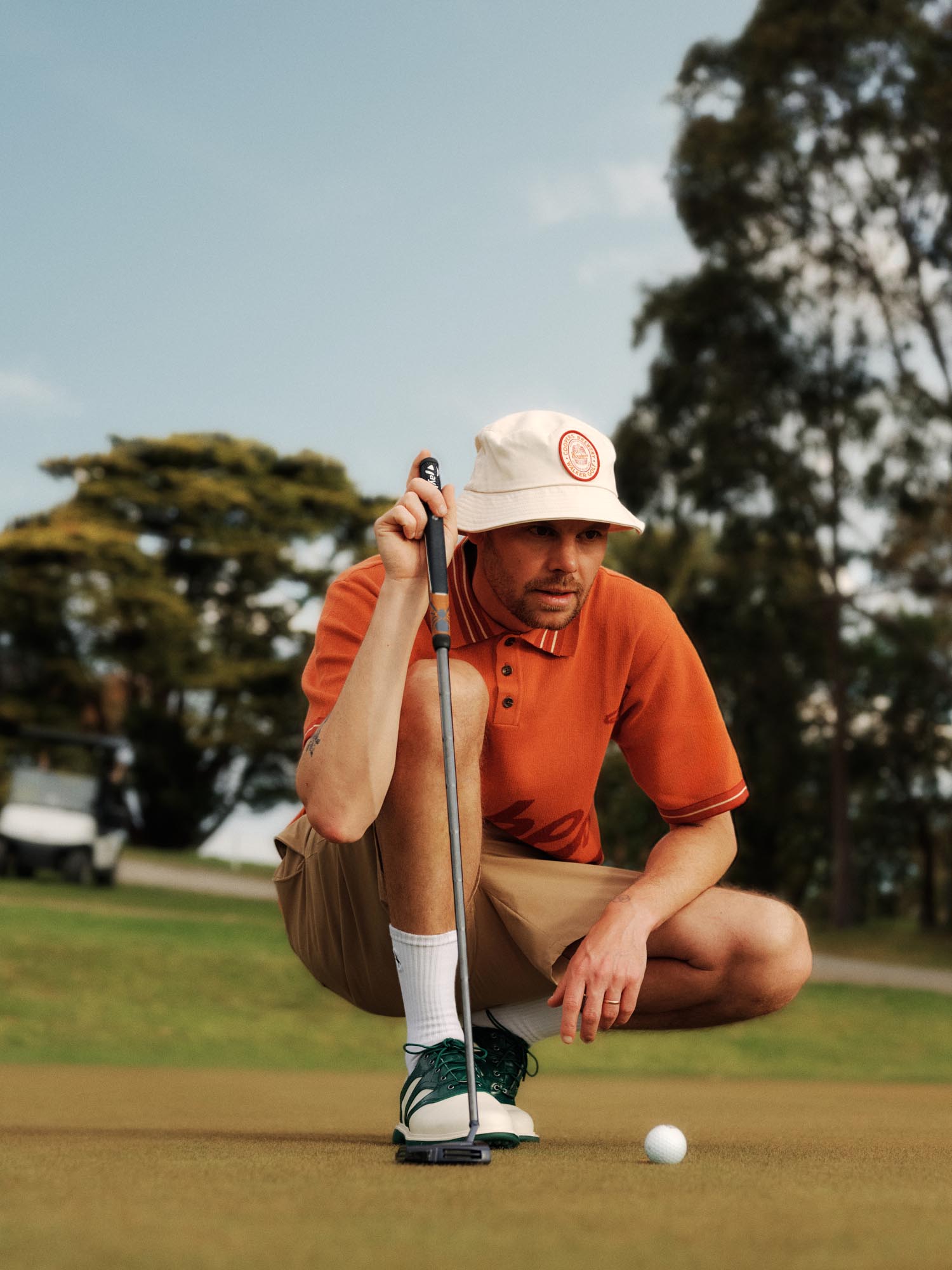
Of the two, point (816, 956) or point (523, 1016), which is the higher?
point (523, 1016)

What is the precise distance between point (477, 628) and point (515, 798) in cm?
40

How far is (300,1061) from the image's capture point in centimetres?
1055

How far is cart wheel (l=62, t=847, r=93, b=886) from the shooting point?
22562 mm

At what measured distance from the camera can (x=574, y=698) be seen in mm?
3580

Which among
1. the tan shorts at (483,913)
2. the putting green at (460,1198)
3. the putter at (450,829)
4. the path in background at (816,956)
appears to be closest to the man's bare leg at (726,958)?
the tan shorts at (483,913)

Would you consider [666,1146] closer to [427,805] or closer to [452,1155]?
[452,1155]

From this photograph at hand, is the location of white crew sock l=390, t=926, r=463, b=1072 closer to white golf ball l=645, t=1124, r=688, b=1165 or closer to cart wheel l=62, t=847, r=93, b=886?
white golf ball l=645, t=1124, r=688, b=1165

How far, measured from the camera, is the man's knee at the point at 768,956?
3438 mm

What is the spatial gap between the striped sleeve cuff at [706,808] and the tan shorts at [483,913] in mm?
176

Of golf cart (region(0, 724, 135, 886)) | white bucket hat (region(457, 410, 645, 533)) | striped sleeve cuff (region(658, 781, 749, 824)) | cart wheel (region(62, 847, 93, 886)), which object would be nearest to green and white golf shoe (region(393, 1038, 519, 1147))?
striped sleeve cuff (region(658, 781, 749, 824))

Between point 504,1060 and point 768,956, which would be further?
point 504,1060

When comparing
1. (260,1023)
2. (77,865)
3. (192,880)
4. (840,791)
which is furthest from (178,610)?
(260,1023)

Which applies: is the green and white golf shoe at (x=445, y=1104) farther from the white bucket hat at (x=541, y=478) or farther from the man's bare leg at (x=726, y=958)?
the white bucket hat at (x=541, y=478)

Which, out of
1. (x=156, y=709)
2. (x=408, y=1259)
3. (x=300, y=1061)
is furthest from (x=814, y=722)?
(x=408, y=1259)
